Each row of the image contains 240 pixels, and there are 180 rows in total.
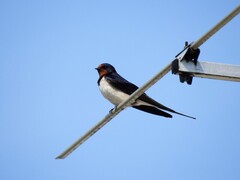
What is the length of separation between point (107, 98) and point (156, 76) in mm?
2843

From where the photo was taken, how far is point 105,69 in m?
6.45

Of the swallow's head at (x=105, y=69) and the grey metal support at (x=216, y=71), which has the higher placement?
the swallow's head at (x=105, y=69)

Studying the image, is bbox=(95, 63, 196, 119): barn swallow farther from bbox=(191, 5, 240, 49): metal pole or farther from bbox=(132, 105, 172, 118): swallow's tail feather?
bbox=(191, 5, 240, 49): metal pole

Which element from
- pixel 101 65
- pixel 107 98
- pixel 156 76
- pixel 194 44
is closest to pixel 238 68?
pixel 194 44

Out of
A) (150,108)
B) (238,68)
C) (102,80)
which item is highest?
(102,80)

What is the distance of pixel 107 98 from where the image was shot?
5926mm

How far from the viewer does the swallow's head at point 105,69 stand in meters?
6.38

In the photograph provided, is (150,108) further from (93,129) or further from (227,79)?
(227,79)

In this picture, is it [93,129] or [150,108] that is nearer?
[93,129]

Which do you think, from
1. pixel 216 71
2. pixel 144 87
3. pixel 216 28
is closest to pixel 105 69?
pixel 144 87

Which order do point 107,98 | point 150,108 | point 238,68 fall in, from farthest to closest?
1. point 107,98
2. point 150,108
3. point 238,68

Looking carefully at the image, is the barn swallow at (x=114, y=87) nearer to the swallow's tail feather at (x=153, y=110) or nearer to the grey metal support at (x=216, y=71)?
the swallow's tail feather at (x=153, y=110)

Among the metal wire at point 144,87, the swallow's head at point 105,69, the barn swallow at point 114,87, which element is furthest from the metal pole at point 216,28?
the swallow's head at point 105,69

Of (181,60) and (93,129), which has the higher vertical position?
(181,60)
